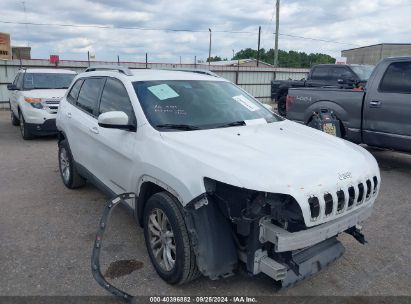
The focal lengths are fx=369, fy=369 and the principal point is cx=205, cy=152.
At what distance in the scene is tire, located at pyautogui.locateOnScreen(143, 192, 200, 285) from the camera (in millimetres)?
2781

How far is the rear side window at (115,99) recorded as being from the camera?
3604mm

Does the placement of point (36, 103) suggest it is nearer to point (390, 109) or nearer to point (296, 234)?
point (390, 109)

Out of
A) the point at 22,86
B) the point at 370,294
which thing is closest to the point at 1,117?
the point at 22,86

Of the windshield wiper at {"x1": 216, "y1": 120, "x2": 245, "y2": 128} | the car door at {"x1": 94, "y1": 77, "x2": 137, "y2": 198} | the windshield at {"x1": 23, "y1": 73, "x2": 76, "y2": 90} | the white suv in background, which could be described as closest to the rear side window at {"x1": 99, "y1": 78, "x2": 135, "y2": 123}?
the car door at {"x1": 94, "y1": 77, "x2": 137, "y2": 198}

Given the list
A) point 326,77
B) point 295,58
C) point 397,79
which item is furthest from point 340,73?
point 295,58

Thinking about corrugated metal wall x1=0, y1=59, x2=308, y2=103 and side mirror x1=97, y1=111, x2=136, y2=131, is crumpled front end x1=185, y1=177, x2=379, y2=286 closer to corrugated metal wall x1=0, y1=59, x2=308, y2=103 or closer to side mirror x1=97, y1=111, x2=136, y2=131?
side mirror x1=97, y1=111, x2=136, y2=131

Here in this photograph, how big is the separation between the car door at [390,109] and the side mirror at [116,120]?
4.81 m

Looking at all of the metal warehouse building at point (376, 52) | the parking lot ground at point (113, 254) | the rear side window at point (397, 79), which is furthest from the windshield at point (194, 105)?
the metal warehouse building at point (376, 52)

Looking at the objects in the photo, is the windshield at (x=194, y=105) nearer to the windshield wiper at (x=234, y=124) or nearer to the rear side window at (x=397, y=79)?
the windshield wiper at (x=234, y=124)

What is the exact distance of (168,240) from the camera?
9.95 ft

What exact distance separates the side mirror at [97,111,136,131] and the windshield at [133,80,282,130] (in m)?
0.20

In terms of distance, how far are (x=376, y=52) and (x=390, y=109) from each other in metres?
40.2

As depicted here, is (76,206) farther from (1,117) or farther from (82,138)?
(1,117)

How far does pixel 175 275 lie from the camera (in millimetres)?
2922
